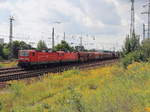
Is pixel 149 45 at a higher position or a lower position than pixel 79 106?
higher

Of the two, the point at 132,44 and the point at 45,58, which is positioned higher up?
the point at 132,44

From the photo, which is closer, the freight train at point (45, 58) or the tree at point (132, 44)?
the tree at point (132, 44)

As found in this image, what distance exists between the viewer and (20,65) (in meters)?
38.7

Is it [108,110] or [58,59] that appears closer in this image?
[108,110]

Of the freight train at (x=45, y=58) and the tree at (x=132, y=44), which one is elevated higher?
the tree at (x=132, y=44)

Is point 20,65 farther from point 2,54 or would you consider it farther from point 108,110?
point 2,54

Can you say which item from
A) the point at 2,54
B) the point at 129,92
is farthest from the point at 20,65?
the point at 2,54

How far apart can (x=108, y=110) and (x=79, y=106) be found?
3.20 ft

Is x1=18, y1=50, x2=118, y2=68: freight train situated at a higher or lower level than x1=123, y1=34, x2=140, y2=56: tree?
lower

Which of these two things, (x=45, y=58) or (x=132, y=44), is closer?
(x=132, y=44)

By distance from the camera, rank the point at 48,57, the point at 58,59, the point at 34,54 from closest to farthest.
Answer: the point at 34,54
the point at 48,57
the point at 58,59

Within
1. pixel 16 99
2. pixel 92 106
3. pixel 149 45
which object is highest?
pixel 149 45

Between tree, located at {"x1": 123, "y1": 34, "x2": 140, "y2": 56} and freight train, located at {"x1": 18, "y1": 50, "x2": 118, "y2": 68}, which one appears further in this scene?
freight train, located at {"x1": 18, "y1": 50, "x2": 118, "y2": 68}

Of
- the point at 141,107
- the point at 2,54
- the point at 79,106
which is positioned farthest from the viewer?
the point at 2,54
